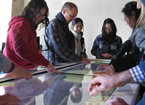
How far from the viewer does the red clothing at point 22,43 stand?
114cm

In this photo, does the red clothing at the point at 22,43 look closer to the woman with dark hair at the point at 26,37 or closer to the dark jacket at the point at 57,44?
the woman with dark hair at the point at 26,37

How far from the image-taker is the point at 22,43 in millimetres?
1137

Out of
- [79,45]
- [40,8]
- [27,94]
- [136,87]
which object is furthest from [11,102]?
Result: [79,45]

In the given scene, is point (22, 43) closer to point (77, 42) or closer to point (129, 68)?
point (129, 68)

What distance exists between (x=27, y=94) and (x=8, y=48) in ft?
2.49

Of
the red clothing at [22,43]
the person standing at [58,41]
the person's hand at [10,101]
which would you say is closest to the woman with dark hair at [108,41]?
the person standing at [58,41]

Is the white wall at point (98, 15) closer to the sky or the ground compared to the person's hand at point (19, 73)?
closer to the sky

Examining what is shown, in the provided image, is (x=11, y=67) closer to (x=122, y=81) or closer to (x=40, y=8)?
(x=122, y=81)

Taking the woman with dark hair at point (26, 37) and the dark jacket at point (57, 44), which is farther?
the dark jacket at point (57, 44)

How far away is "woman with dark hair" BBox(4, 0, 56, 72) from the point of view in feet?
3.75

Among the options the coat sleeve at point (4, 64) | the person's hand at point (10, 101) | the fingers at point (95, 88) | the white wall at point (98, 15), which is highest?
the white wall at point (98, 15)

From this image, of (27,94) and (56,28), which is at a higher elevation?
(56,28)

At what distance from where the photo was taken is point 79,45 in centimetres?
263

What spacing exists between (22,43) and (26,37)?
98mm
